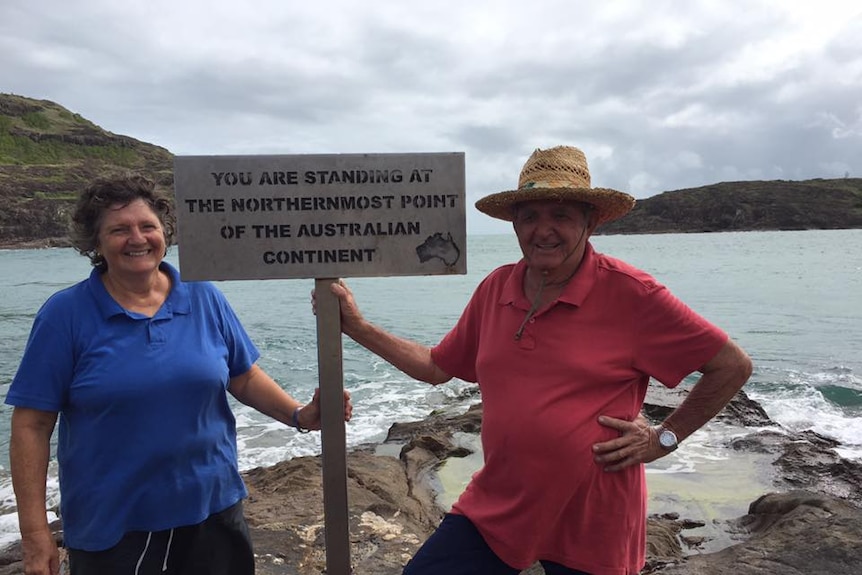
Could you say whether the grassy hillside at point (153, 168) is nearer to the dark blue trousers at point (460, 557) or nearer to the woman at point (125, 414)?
the woman at point (125, 414)

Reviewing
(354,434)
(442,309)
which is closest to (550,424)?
(354,434)

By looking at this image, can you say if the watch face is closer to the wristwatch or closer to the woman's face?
the wristwatch

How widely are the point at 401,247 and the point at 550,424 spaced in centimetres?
102

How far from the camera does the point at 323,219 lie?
2.83 m

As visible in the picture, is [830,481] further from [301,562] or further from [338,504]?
[338,504]

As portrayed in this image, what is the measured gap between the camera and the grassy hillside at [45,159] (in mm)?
87812

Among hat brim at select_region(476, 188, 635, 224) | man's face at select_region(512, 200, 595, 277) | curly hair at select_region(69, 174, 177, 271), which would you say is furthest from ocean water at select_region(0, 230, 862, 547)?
man's face at select_region(512, 200, 595, 277)

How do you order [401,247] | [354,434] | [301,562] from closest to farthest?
[401,247] → [301,562] → [354,434]

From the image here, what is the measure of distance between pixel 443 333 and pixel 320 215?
18.4 meters

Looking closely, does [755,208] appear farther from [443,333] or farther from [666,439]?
[666,439]

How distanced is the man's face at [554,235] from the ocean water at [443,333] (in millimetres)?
4941

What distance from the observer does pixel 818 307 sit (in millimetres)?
24312

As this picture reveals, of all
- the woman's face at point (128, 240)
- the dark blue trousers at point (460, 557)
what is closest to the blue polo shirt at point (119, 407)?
the woman's face at point (128, 240)

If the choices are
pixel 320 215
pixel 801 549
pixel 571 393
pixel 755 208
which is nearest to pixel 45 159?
pixel 755 208
